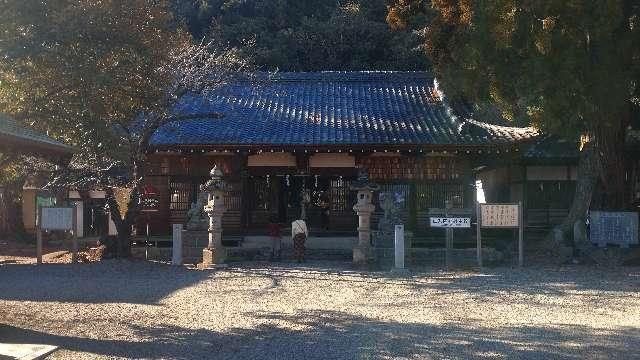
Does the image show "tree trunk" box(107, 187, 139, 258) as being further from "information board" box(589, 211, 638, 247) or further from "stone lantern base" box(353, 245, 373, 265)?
"information board" box(589, 211, 638, 247)

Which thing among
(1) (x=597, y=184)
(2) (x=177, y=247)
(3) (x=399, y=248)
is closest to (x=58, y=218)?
(2) (x=177, y=247)

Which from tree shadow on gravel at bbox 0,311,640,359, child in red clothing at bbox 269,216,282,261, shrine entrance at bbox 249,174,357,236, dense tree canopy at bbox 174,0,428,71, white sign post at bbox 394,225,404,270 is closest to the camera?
tree shadow on gravel at bbox 0,311,640,359

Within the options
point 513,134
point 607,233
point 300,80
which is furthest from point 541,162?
point 300,80

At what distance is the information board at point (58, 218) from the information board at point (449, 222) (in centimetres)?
898

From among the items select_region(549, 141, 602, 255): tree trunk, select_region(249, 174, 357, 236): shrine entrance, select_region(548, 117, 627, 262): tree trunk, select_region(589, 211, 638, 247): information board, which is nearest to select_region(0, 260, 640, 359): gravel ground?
select_region(589, 211, 638, 247): information board

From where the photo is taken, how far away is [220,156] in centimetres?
1920

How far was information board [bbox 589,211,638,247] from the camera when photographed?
49.5ft

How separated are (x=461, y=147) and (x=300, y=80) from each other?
27.6ft

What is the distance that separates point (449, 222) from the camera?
14.5 meters

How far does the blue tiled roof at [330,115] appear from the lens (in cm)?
1795

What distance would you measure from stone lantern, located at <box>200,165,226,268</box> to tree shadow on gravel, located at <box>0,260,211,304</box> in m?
0.83

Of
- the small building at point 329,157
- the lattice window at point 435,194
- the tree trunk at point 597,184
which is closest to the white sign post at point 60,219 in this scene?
the small building at point 329,157

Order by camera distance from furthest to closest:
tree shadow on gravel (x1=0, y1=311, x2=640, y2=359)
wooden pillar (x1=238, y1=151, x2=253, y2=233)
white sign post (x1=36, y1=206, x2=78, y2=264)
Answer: wooden pillar (x1=238, y1=151, x2=253, y2=233) < white sign post (x1=36, y1=206, x2=78, y2=264) < tree shadow on gravel (x1=0, y1=311, x2=640, y2=359)

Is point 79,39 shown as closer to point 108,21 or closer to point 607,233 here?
point 108,21
